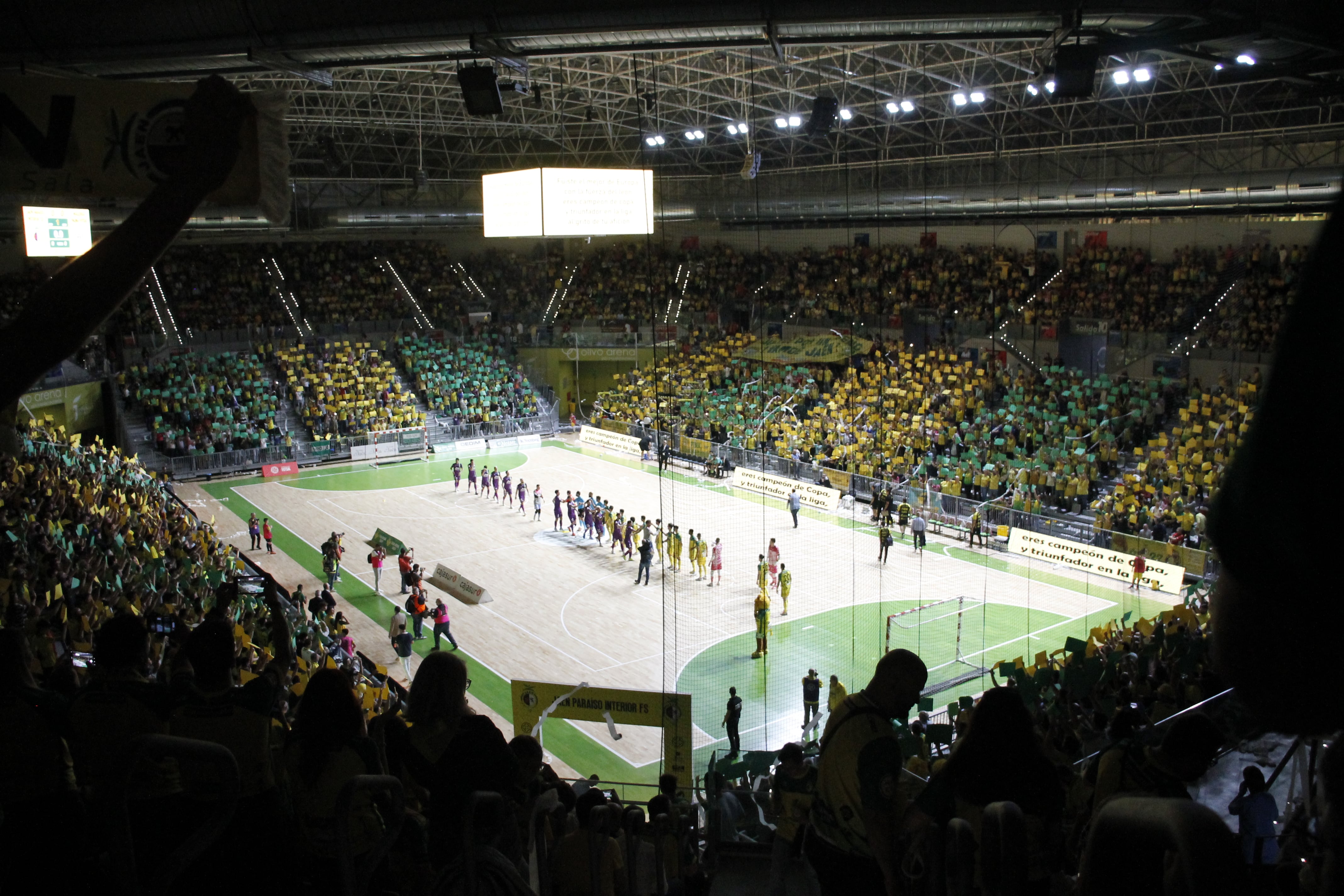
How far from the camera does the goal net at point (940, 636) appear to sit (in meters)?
15.3

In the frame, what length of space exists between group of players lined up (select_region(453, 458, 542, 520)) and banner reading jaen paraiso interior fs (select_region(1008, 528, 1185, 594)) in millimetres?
11003

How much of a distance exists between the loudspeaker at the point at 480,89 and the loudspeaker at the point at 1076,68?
4962 mm

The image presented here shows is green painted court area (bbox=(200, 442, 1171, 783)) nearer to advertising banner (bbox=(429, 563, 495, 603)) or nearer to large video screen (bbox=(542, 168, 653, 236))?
advertising banner (bbox=(429, 563, 495, 603))

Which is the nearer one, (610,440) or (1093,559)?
(1093,559)

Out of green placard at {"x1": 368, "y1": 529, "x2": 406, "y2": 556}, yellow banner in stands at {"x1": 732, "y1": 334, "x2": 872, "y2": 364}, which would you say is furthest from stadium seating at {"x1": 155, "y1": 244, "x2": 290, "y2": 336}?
green placard at {"x1": 368, "y1": 529, "x2": 406, "y2": 556}

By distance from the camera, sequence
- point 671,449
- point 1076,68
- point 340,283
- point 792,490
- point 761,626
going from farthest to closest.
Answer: point 340,283
point 671,449
point 792,490
point 761,626
point 1076,68

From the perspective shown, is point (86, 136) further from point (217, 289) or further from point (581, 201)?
point (217, 289)

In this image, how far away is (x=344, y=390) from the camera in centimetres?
3434

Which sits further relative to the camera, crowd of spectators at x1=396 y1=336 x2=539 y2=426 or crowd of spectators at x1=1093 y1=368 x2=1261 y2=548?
crowd of spectators at x1=396 y1=336 x2=539 y2=426

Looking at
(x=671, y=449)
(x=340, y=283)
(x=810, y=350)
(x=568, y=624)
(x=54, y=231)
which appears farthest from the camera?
(x=340, y=283)

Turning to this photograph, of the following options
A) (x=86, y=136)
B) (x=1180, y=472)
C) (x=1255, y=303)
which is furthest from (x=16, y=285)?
(x=1255, y=303)

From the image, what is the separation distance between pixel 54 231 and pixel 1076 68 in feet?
43.3

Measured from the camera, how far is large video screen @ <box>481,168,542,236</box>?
22.9 m

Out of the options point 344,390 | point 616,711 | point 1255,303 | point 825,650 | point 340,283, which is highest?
point 340,283
